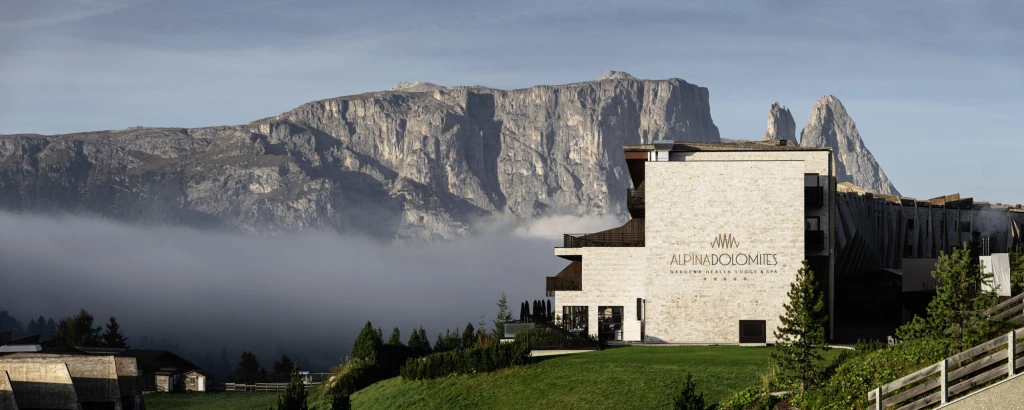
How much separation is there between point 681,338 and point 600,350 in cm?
592

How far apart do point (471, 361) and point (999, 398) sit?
944 inches

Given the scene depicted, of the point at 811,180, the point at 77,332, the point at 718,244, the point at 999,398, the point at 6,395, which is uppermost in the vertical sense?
the point at 811,180

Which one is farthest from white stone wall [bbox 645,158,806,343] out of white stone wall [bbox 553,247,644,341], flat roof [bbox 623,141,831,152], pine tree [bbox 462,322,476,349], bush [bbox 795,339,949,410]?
bush [bbox 795,339,949,410]

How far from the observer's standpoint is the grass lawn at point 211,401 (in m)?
63.8

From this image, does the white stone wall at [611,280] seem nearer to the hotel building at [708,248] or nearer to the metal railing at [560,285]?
the hotel building at [708,248]

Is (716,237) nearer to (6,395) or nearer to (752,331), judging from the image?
(752,331)

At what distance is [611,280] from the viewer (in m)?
63.6

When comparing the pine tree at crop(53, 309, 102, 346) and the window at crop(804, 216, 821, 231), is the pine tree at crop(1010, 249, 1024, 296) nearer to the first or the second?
the window at crop(804, 216, 821, 231)

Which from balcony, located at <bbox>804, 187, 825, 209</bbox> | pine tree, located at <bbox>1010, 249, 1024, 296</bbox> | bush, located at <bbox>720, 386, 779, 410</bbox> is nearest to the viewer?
bush, located at <bbox>720, 386, 779, 410</bbox>

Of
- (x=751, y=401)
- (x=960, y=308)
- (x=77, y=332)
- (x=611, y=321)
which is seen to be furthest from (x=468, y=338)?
(x=77, y=332)

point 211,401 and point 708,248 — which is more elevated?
point 708,248

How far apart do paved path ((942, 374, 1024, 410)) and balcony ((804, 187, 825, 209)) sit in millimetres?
33769

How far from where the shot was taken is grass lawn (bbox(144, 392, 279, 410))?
209 ft

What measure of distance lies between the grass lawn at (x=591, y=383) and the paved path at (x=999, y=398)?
10851 mm
